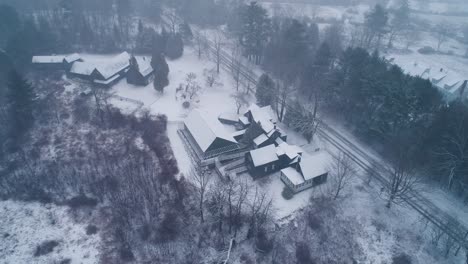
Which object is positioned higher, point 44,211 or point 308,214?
point 308,214

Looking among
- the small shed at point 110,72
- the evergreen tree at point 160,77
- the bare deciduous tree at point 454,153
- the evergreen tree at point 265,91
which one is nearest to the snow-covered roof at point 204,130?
the evergreen tree at point 265,91

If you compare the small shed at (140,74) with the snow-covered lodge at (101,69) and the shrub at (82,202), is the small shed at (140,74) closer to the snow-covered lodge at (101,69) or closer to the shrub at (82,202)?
the snow-covered lodge at (101,69)

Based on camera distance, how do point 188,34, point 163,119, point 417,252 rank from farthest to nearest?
point 188,34 → point 163,119 → point 417,252

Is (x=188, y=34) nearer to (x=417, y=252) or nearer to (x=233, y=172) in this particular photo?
(x=233, y=172)

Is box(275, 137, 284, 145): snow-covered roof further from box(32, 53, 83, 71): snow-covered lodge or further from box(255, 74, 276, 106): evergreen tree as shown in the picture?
box(32, 53, 83, 71): snow-covered lodge

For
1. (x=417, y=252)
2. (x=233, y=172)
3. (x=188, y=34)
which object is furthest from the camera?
(x=188, y=34)

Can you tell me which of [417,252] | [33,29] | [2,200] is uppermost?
[33,29]

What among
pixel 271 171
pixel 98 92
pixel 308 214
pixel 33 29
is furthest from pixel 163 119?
pixel 33 29
